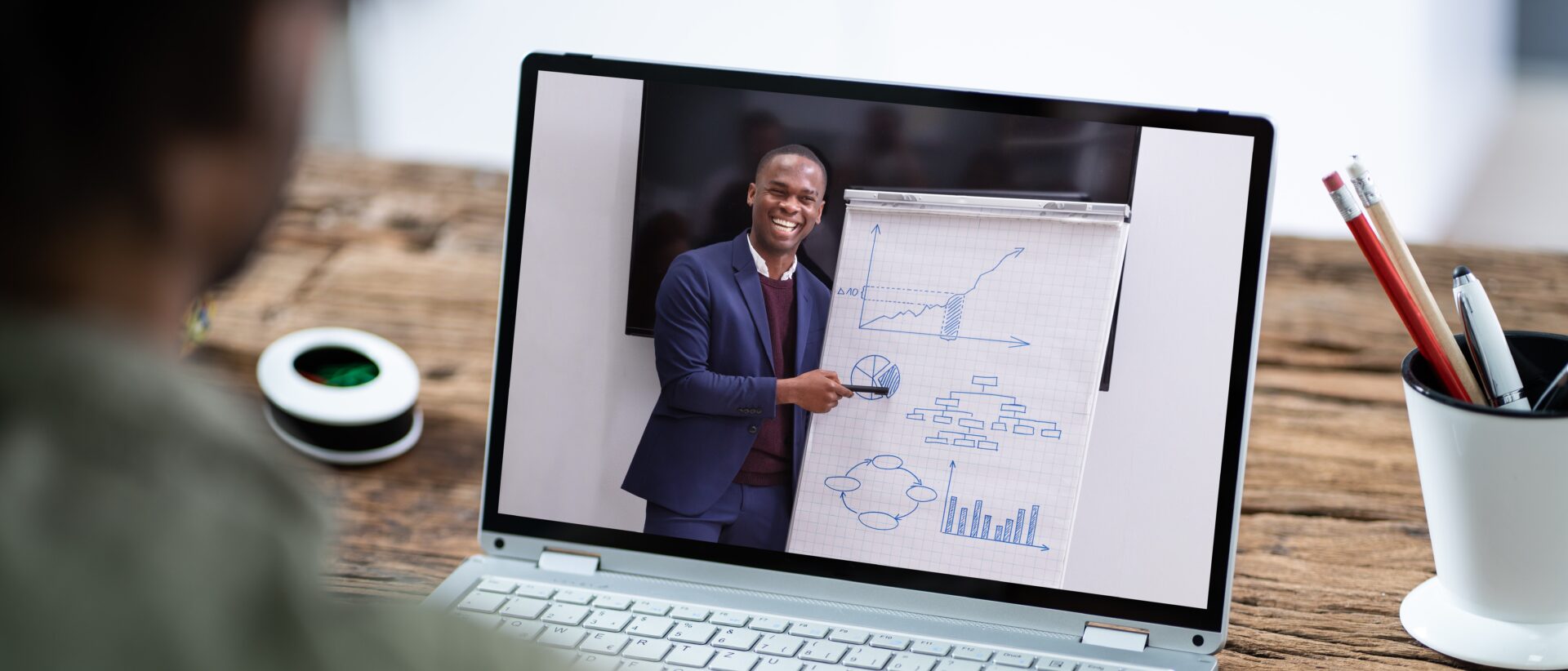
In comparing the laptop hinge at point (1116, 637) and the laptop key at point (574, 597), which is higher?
the laptop hinge at point (1116, 637)

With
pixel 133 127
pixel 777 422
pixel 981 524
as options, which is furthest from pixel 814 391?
pixel 133 127

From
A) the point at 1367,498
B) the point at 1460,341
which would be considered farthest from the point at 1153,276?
the point at 1367,498

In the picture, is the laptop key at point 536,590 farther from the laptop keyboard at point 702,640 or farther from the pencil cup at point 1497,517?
the pencil cup at point 1497,517

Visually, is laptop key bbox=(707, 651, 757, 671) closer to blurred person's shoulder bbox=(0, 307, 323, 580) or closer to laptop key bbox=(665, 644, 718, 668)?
laptop key bbox=(665, 644, 718, 668)

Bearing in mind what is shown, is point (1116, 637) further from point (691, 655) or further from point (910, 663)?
point (691, 655)

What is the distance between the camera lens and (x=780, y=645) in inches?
25.8

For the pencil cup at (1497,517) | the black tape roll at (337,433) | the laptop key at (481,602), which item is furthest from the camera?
the black tape roll at (337,433)

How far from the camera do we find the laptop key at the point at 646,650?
0.64 metres

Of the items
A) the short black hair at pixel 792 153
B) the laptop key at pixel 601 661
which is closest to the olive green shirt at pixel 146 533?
the laptop key at pixel 601 661

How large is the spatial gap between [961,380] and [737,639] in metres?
0.21

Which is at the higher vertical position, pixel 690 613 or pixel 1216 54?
pixel 1216 54

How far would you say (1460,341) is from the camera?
0.68 meters

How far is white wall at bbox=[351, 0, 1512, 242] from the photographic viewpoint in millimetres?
2855

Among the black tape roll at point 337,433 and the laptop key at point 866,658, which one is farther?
the black tape roll at point 337,433
